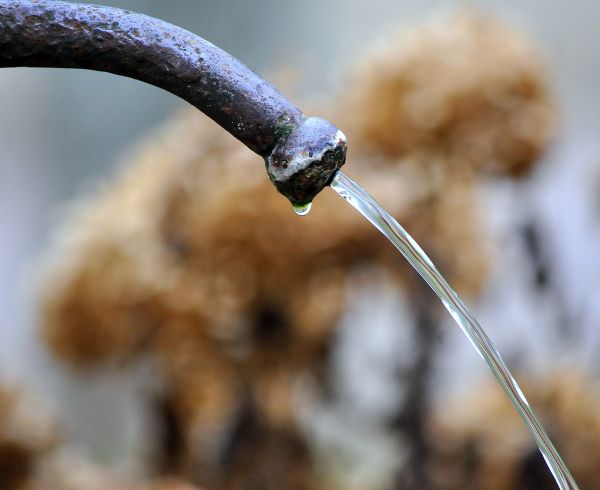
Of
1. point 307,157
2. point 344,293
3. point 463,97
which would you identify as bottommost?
point 307,157

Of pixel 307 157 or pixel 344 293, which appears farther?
pixel 344 293

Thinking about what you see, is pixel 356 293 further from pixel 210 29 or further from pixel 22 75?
pixel 22 75

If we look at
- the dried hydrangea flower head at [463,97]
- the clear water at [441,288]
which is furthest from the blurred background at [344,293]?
the clear water at [441,288]

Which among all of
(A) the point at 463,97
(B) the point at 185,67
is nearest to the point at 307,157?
(B) the point at 185,67

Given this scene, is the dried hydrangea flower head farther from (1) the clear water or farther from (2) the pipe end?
(2) the pipe end

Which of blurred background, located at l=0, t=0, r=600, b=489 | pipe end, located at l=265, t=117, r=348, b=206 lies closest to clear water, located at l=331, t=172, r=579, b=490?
pipe end, located at l=265, t=117, r=348, b=206

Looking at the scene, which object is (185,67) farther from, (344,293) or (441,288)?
(344,293)

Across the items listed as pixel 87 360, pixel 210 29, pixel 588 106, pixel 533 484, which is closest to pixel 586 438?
pixel 533 484
